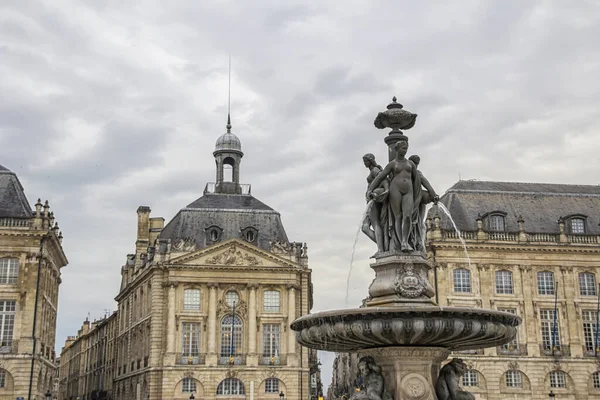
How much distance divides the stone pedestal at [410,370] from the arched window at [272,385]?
43461 mm

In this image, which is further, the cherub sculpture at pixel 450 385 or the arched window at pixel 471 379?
the arched window at pixel 471 379

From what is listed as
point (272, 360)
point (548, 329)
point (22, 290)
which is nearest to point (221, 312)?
point (272, 360)

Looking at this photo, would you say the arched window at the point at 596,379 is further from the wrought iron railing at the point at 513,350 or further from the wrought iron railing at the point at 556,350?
the wrought iron railing at the point at 513,350

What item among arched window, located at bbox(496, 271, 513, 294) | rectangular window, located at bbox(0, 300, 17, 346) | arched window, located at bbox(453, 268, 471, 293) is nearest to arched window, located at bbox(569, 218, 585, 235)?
arched window, located at bbox(496, 271, 513, 294)

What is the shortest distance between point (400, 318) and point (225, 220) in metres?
47.7

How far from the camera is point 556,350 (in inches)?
2014

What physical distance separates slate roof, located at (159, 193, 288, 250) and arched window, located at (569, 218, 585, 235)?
20.7m

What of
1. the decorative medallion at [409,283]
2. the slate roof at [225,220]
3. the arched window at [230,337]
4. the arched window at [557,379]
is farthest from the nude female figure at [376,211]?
the slate roof at [225,220]

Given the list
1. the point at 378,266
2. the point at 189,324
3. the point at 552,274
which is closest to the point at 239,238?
the point at 189,324

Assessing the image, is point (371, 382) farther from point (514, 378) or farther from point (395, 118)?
point (514, 378)

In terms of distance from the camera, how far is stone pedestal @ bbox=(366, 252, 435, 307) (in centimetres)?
1331

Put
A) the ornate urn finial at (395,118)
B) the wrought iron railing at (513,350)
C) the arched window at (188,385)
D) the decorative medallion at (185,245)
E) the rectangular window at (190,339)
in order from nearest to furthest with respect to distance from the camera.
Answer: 1. the ornate urn finial at (395,118)
2. the wrought iron railing at (513,350)
3. the arched window at (188,385)
4. the rectangular window at (190,339)
5. the decorative medallion at (185,245)

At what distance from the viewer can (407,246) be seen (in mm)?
13734

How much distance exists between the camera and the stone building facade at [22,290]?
151ft
